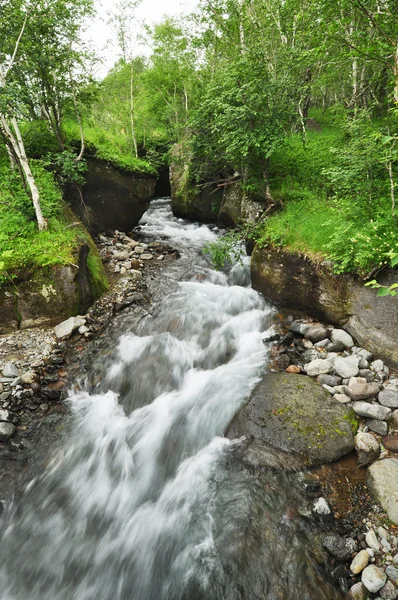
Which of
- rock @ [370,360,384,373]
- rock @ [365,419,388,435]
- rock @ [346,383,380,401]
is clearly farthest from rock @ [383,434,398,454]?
rock @ [370,360,384,373]

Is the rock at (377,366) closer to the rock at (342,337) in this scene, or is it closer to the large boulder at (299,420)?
the rock at (342,337)

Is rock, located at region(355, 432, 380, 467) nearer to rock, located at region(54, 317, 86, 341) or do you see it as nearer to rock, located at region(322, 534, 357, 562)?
rock, located at region(322, 534, 357, 562)

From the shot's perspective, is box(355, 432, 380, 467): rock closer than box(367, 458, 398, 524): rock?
No

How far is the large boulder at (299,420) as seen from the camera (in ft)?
13.8

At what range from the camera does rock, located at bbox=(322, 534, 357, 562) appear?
3.17 metres

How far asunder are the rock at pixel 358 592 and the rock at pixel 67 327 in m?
6.56

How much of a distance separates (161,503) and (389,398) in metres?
3.92

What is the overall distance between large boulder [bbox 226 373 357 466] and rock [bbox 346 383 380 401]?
0.29 metres

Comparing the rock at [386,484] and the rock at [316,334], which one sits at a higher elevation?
the rock at [316,334]

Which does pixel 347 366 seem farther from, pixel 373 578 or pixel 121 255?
pixel 121 255

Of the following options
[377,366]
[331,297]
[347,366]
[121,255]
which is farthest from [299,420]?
[121,255]

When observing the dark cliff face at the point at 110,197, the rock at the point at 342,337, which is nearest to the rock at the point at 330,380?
the rock at the point at 342,337

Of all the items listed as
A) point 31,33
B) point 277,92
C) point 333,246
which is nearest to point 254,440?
point 333,246

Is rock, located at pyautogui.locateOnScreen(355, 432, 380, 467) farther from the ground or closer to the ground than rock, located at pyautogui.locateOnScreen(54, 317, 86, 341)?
closer to the ground
